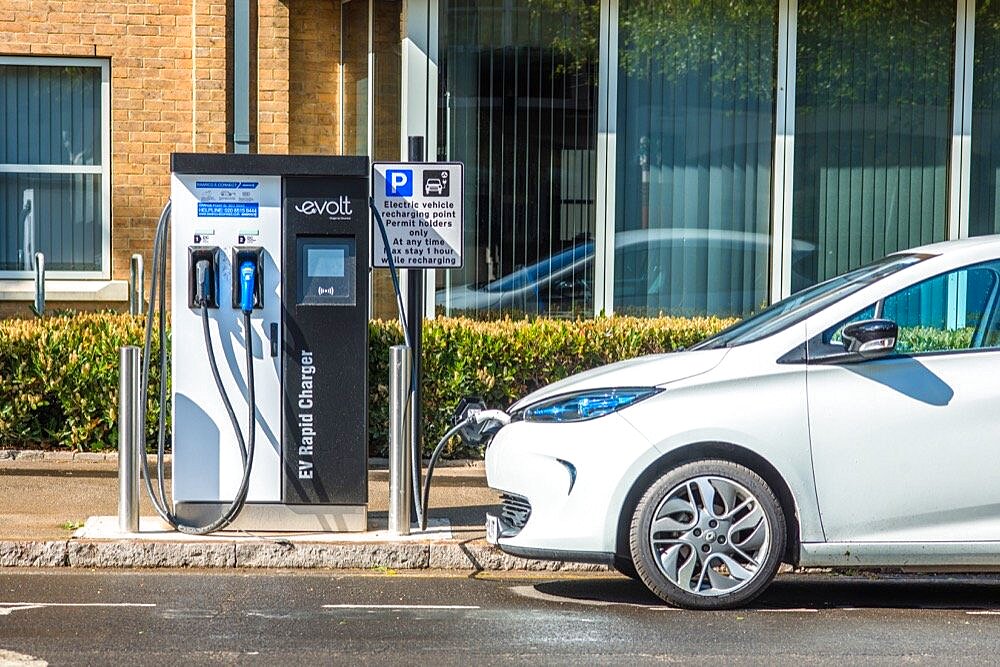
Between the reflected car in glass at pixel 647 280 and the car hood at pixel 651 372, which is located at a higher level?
the reflected car in glass at pixel 647 280

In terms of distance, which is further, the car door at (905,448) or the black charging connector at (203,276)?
the black charging connector at (203,276)

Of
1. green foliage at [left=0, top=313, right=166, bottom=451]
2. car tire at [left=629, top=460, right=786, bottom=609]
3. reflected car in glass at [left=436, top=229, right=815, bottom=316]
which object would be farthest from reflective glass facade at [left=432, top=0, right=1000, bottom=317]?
car tire at [left=629, top=460, right=786, bottom=609]

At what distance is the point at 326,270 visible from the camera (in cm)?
777

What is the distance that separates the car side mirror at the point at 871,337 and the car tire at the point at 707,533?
2.45 feet

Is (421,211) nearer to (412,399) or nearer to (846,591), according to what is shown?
(412,399)

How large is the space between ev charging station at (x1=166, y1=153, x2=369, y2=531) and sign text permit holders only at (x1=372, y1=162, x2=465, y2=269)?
34 centimetres

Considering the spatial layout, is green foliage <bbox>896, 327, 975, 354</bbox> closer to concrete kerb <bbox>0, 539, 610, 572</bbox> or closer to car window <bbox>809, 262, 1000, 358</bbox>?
car window <bbox>809, 262, 1000, 358</bbox>

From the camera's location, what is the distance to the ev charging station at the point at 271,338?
7.65 metres

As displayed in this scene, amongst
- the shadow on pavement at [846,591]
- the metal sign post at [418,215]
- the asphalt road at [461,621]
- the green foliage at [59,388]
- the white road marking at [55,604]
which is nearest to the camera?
the asphalt road at [461,621]

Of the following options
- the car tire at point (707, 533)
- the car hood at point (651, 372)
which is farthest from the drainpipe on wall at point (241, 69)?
the car tire at point (707, 533)

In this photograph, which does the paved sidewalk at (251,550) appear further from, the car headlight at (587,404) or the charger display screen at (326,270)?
the charger display screen at (326,270)

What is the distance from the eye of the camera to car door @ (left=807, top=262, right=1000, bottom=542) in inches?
256

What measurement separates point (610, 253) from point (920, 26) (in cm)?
342

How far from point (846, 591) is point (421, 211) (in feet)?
10.1
